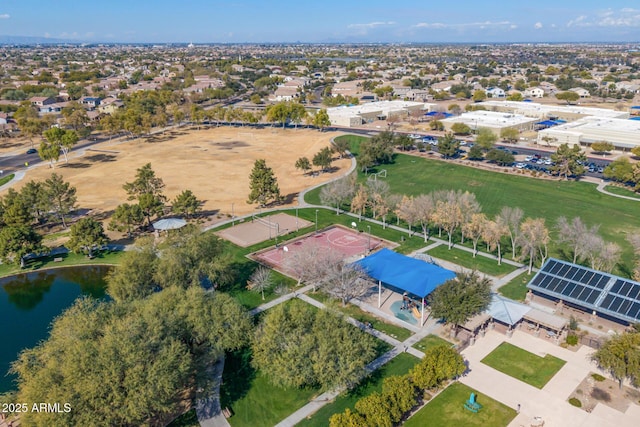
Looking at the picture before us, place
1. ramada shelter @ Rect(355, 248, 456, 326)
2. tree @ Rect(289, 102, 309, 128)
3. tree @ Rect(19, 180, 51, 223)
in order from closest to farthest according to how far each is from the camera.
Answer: ramada shelter @ Rect(355, 248, 456, 326) < tree @ Rect(19, 180, 51, 223) < tree @ Rect(289, 102, 309, 128)

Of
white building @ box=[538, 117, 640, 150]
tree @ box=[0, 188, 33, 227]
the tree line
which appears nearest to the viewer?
the tree line

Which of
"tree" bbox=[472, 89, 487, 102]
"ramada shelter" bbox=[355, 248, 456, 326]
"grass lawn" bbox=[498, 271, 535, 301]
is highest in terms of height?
"tree" bbox=[472, 89, 487, 102]

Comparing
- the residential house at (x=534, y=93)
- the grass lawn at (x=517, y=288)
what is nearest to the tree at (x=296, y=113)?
the grass lawn at (x=517, y=288)

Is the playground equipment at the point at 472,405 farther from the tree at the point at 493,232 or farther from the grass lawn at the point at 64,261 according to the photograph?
the grass lawn at the point at 64,261

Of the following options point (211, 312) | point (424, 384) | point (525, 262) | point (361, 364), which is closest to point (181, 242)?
point (211, 312)

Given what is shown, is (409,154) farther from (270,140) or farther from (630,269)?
(630,269)

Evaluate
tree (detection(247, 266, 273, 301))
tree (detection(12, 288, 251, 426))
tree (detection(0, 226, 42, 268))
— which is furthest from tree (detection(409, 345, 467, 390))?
tree (detection(0, 226, 42, 268))

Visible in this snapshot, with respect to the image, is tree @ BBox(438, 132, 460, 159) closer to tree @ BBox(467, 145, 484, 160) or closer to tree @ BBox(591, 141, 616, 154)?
tree @ BBox(467, 145, 484, 160)
